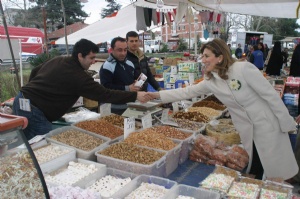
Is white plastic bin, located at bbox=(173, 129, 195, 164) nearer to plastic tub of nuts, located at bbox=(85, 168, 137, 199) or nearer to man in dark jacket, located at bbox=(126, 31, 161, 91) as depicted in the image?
plastic tub of nuts, located at bbox=(85, 168, 137, 199)

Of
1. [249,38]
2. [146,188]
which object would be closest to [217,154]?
[146,188]

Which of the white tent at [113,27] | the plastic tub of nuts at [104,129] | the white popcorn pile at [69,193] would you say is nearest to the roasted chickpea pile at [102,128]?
the plastic tub of nuts at [104,129]

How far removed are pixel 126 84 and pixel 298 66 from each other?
6.13m

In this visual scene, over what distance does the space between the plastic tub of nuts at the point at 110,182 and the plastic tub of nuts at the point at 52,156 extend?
355 mm

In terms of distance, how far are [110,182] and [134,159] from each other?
0.78 feet

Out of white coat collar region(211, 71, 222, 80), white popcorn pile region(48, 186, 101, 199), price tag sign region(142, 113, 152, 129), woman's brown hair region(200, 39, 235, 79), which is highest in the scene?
woman's brown hair region(200, 39, 235, 79)

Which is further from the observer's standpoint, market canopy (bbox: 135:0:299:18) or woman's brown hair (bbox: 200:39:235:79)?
market canopy (bbox: 135:0:299:18)

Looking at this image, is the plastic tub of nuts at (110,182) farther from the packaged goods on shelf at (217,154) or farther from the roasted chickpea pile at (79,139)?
the packaged goods on shelf at (217,154)

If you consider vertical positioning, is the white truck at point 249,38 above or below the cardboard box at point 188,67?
above

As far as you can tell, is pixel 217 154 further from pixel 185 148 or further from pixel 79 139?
pixel 79 139

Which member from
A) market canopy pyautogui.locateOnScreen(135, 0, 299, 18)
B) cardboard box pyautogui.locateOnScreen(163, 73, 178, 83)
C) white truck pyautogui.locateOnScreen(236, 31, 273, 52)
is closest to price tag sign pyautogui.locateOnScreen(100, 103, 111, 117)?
cardboard box pyautogui.locateOnScreen(163, 73, 178, 83)

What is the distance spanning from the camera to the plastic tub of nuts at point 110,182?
1.80 m

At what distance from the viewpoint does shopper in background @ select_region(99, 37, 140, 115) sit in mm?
3520

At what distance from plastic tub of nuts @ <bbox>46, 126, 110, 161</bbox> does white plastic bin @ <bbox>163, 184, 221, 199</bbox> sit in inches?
31.6
